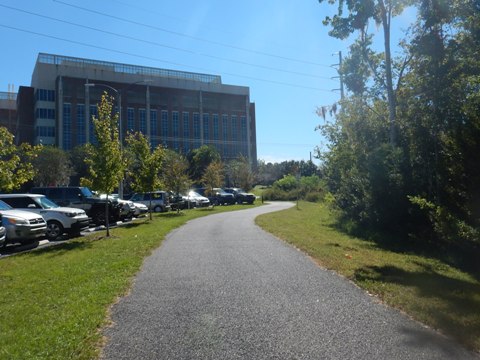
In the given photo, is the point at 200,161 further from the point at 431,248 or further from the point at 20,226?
the point at 431,248

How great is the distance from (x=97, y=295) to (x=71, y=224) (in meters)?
10.8

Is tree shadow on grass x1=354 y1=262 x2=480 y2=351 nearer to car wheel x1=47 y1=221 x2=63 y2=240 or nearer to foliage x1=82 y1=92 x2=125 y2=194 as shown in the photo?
foliage x1=82 y1=92 x2=125 y2=194

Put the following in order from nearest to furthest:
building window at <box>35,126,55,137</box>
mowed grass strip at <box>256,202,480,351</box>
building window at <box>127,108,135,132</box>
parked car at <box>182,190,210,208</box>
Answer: mowed grass strip at <box>256,202,480,351</box> < parked car at <box>182,190,210,208</box> < building window at <box>35,126,55,137</box> < building window at <box>127,108,135,132</box>

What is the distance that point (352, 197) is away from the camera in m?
21.1

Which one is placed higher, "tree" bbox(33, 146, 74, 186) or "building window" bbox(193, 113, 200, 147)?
"building window" bbox(193, 113, 200, 147)

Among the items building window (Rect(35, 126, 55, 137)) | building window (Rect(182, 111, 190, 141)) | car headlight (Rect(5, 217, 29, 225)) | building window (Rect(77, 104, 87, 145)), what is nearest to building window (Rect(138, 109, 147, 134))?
building window (Rect(182, 111, 190, 141))

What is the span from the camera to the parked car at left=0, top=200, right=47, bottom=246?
45.1 ft

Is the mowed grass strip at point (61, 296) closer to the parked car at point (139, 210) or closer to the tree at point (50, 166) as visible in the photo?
the parked car at point (139, 210)

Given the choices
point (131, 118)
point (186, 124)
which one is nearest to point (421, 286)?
point (131, 118)

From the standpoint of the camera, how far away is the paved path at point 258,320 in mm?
4723

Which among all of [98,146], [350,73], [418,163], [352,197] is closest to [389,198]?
[418,163]

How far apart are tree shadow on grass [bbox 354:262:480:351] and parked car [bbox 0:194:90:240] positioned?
38.6 ft

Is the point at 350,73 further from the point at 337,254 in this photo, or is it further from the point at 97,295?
the point at 97,295

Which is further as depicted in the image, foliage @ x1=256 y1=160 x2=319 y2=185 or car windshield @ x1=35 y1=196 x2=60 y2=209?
foliage @ x1=256 y1=160 x2=319 y2=185
